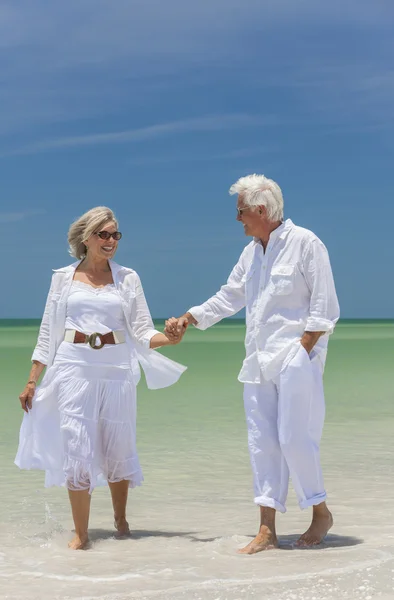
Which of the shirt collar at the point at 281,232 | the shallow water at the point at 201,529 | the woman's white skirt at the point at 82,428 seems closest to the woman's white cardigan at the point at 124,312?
the woman's white skirt at the point at 82,428

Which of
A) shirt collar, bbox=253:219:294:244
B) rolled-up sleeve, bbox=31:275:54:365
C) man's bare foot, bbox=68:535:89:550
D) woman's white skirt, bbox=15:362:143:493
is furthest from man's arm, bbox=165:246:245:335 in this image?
man's bare foot, bbox=68:535:89:550

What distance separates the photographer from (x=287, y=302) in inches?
208

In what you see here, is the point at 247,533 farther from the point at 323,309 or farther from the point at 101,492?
the point at 101,492

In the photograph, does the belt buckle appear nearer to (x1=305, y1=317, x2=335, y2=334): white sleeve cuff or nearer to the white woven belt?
the white woven belt

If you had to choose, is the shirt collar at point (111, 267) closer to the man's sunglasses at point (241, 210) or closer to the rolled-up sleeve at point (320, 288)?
the man's sunglasses at point (241, 210)

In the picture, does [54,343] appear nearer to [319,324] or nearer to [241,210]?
[241,210]

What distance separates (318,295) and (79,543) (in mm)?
2001

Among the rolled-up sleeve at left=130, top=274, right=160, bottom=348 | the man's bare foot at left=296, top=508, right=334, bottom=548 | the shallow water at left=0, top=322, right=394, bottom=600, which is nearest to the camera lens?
the shallow water at left=0, top=322, right=394, bottom=600

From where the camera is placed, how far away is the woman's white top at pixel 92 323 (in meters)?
5.59

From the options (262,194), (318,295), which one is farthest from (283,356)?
(262,194)

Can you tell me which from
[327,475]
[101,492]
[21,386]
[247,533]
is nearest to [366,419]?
[327,475]

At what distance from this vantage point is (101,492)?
24.8 ft

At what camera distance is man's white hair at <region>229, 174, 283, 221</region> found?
5348 mm

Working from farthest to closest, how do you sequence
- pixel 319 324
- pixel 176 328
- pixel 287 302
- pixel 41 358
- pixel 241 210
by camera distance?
pixel 176 328, pixel 41 358, pixel 241 210, pixel 287 302, pixel 319 324
